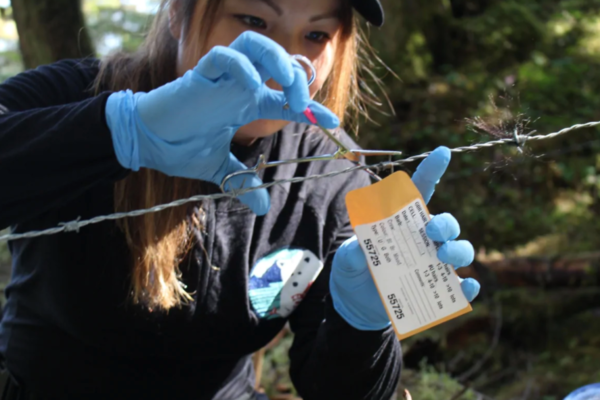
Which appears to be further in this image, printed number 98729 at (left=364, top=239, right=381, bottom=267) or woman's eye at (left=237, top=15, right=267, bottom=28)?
woman's eye at (left=237, top=15, right=267, bottom=28)

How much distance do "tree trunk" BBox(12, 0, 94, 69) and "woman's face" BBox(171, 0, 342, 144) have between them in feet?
3.50

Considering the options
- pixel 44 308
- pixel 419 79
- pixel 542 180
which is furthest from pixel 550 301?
pixel 44 308

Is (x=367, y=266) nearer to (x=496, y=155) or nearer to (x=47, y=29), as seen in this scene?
(x=47, y=29)

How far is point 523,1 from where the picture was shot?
180 inches

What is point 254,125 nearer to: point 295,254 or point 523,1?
point 295,254

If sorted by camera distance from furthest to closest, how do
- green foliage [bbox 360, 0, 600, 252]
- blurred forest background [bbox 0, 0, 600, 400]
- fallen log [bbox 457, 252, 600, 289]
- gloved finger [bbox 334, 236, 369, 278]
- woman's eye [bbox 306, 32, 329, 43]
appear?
green foliage [bbox 360, 0, 600, 252] → fallen log [bbox 457, 252, 600, 289] → blurred forest background [bbox 0, 0, 600, 400] → woman's eye [bbox 306, 32, 329, 43] → gloved finger [bbox 334, 236, 369, 278]

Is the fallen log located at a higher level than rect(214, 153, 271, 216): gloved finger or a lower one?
lower

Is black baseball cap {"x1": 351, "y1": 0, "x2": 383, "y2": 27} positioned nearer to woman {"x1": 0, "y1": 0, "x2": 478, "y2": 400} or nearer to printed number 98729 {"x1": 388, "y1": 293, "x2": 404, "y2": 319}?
woman {"x1": 0, "y1": 0, "x2": 478, "y2": 400}

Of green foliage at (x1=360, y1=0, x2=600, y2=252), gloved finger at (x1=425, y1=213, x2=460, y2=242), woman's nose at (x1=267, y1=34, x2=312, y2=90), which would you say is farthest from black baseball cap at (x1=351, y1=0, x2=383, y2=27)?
green foliage at (x1=360, y1=0, x2=600, y2=252)

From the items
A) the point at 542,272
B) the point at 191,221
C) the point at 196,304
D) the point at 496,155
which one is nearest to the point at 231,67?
the point at 191,221

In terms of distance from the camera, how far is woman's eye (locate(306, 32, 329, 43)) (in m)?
1.09

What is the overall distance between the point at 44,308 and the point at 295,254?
1.93ft

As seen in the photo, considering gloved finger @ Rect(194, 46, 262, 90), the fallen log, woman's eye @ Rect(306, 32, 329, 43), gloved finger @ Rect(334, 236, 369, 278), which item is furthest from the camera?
the fallen log

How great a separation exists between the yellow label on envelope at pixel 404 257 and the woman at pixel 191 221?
0.04m
